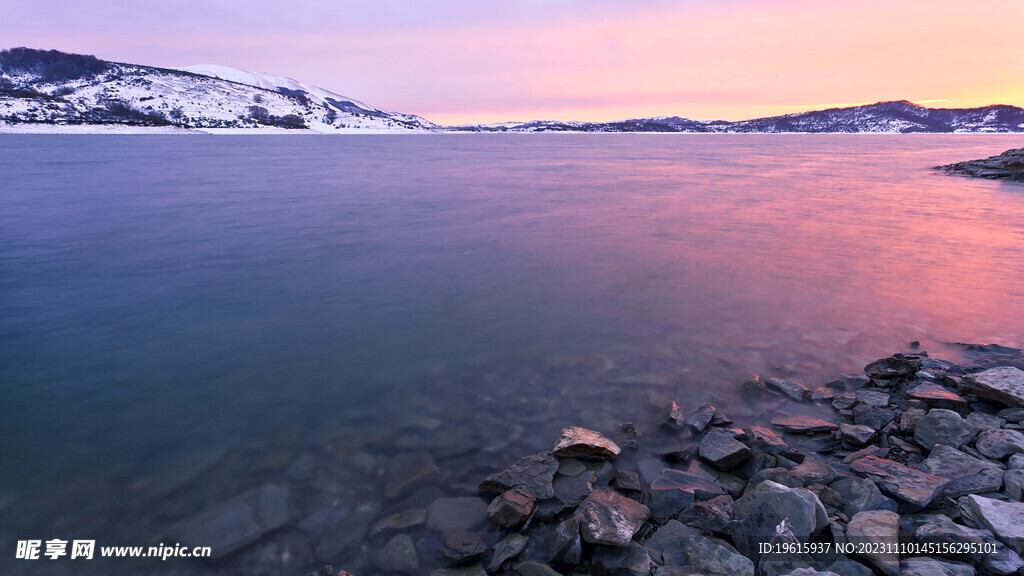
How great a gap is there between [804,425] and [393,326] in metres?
6.55

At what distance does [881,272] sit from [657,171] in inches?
1366

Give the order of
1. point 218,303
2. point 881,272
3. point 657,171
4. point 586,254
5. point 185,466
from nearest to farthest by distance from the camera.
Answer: point 185,466 < point 218,303 < point 881,272 < point 586,254 < point 657,171

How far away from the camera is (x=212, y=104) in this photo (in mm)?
187250

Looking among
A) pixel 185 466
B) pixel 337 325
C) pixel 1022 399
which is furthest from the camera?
pixel 337 325

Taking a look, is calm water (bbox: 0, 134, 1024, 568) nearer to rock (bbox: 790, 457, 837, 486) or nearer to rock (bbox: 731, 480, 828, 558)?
rock (bbox: 790, 457, 837, 486)

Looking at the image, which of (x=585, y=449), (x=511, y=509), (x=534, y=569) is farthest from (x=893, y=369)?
(x=534, y=569)

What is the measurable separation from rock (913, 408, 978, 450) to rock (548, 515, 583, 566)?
4.20 m

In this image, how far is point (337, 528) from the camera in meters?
4.53

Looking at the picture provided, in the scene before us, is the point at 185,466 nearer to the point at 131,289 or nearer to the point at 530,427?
the point at 530,427

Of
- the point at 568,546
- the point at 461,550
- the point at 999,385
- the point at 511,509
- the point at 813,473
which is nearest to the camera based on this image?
the point at 568,546

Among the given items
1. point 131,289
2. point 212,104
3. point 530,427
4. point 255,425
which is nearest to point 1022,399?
point 530,427

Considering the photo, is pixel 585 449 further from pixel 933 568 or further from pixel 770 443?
pixel 933 568

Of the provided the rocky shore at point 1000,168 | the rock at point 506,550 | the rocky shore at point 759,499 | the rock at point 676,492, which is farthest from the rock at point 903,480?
the rocky shore at point 1000,168

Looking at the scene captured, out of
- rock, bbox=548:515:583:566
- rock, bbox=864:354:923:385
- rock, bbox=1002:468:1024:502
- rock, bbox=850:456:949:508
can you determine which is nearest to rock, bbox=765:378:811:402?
rock, bbox=864:354:923:385
